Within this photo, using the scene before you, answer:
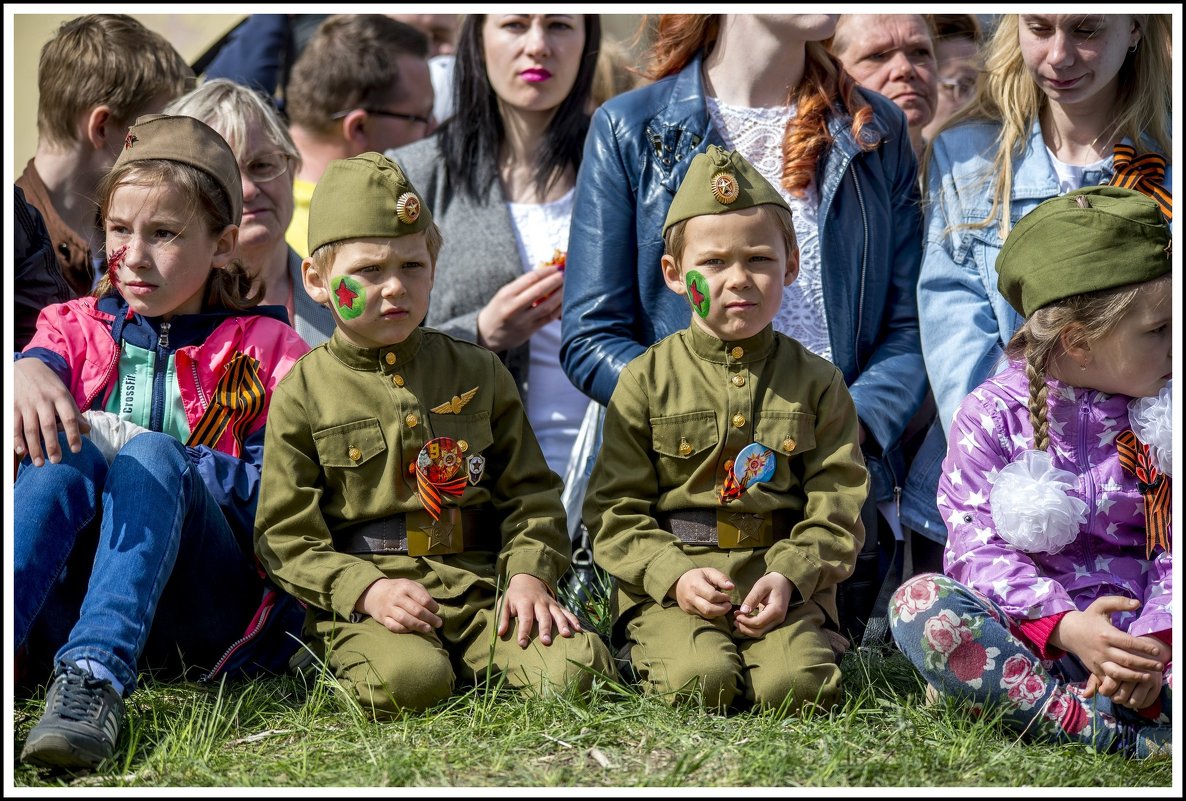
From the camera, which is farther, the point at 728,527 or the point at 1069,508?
the point at 728,527

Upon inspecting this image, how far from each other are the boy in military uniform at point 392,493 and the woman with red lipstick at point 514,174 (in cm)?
105

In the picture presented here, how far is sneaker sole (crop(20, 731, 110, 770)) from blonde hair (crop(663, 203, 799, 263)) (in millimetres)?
1712

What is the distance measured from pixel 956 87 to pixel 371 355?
10.0 feet

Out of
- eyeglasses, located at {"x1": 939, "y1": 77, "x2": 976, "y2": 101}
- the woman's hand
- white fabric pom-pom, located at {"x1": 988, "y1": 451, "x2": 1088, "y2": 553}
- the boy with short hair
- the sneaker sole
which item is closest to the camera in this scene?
the sneaker sole

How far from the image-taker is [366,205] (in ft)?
10.5

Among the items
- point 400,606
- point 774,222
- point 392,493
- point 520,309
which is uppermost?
point 774,222

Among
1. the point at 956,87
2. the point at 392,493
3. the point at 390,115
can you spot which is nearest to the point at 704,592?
the point at 392,493

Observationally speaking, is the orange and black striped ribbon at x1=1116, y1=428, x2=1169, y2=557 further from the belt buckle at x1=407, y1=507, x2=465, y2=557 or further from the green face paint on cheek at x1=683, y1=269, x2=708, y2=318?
the belt buckle at x1=407, y1=507, x2=465, y2=557

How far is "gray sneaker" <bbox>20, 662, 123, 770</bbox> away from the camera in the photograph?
2.70 metres

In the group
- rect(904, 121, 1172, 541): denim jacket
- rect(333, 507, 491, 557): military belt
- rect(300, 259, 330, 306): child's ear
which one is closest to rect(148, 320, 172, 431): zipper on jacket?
rect(300, 259, 330, 306): child's ear

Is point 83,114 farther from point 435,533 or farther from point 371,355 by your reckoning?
point 435,533

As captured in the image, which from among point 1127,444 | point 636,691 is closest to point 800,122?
point 1127,444

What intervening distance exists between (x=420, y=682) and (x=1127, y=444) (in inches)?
66.7

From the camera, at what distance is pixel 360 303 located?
10.5 ft
